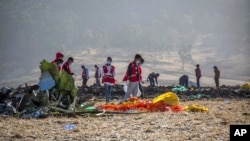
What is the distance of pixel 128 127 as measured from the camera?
846 centimetres

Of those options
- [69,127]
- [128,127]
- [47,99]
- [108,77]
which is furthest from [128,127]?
[108,77]

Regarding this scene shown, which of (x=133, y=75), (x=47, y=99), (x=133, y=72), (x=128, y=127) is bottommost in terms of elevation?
(x=128, y=127)

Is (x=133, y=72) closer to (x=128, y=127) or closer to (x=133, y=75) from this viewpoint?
(x=133, y=75)

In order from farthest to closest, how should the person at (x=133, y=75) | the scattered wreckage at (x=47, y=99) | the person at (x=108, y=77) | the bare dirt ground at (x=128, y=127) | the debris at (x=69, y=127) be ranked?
the person at (x=108, y=77) → the person at (x=133, y=75) → the scattered wreckage at (x=47, y=99) → the debris at (x=69, y=127) → the bare dirt ground at (x=128, y=127)

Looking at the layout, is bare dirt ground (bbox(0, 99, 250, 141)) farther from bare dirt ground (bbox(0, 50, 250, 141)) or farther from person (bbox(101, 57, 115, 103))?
person (bbox(101, 57, 115, 103))

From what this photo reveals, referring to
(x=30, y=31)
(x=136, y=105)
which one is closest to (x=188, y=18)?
(x=30, y=31)

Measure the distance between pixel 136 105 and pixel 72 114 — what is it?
2.32m

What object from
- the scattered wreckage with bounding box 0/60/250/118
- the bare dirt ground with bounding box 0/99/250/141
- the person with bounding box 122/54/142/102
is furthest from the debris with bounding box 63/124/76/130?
the person with bounding box 122/54/142/102

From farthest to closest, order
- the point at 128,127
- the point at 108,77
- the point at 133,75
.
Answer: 1. the point at 108,77
2. the point at 133,75
3. the point at 128,127

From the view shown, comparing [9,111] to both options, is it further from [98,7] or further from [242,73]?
[98,7]

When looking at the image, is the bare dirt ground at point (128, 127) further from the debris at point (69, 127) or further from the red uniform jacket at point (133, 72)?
the red uniform jacket at point (133, 72)

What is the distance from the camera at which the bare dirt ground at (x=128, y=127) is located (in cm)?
738

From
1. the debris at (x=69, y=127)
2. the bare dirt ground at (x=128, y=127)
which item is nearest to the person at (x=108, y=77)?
the bare dirt ground at (x=128, y=127)

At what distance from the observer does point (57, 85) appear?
1134 centimetres
